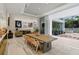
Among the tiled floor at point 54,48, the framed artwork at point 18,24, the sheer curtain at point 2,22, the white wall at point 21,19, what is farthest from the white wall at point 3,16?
the tiled floor at point 54,48

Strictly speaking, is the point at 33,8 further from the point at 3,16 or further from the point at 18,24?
the point at 3,16

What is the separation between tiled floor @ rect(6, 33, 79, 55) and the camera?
2.04 metres

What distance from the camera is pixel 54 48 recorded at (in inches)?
82.4

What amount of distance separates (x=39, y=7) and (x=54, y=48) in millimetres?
955

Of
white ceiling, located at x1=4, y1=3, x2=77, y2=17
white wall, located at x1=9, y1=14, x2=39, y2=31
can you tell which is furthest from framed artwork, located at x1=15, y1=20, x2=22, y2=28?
white ceiling, located at x1=4, y1=3, x2=77, y2=17

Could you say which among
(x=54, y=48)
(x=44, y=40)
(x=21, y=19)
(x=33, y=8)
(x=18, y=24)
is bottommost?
(x=54, y=48)

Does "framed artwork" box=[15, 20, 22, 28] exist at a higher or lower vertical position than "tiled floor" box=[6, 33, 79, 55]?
higher

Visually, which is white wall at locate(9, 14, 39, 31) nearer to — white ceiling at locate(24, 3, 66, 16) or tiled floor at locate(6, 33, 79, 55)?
white ceiling at locate(24, 3, 66, 16)

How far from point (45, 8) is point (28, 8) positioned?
376 mm

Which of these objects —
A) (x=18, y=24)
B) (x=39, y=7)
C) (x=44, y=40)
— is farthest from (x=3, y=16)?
(x=44, y=40)

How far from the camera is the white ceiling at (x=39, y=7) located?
2.08 meters

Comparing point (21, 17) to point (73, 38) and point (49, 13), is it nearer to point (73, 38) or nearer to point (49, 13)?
point (49, 13)

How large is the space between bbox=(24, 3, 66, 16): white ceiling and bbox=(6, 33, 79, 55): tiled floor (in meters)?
0.67

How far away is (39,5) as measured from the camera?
6.87 feet
